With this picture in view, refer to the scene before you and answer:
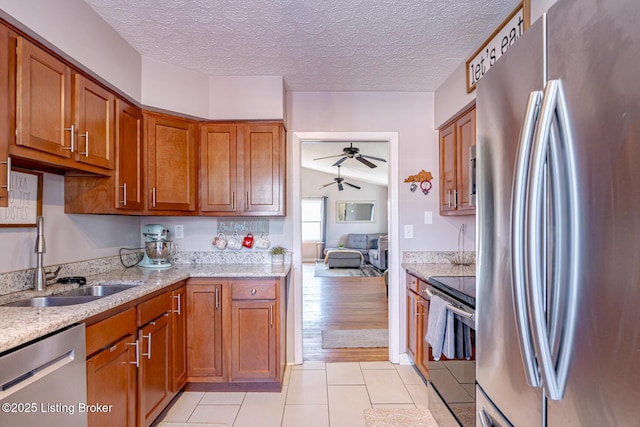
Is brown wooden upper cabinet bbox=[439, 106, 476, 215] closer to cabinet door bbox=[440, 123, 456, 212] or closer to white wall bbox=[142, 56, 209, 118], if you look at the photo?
cabinet door bbox=[440, 123, 456, 212]

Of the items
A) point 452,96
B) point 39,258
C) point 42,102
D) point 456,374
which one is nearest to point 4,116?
point 42,102

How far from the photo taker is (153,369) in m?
1.97

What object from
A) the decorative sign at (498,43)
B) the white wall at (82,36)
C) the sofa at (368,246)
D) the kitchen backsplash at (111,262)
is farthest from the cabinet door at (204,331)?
the sofa at (368,246)

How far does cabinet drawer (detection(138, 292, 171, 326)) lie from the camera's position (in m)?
1.85

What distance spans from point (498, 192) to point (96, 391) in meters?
1.75

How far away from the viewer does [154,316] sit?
199 centimetres

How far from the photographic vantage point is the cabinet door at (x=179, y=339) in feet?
7.32

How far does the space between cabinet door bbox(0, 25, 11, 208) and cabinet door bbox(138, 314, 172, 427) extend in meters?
0.94

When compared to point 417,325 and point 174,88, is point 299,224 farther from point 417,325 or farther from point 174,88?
point 174,88

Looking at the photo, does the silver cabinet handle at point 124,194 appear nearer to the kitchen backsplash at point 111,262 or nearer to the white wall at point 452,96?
the kitchen backsplash at point 111,262

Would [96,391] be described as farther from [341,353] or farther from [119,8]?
[341,353]

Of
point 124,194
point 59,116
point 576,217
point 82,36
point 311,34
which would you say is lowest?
point 576,217

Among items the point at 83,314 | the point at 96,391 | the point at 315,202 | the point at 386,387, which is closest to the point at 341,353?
the point at 386,387

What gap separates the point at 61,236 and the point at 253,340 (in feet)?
4.54
